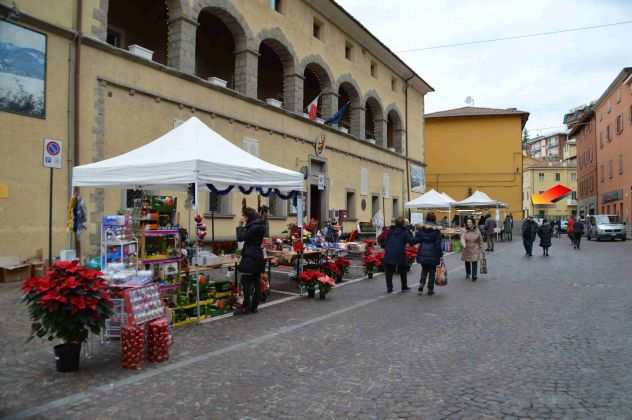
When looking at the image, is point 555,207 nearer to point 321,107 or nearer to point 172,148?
point 321,107

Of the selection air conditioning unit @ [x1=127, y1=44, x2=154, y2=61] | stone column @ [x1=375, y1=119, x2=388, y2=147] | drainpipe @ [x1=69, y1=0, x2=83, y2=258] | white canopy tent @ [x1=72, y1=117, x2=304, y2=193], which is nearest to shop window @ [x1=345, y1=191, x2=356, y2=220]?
stone column @ [x1=375, y1=119, x2=388, y2=147]

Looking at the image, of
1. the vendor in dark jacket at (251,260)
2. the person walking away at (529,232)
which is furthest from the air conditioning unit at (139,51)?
the person walking away at (529,232)

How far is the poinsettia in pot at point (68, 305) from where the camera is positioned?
199 inches

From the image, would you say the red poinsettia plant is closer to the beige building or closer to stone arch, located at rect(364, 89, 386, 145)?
the beige building

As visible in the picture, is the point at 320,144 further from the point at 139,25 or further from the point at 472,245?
the point at 472,245

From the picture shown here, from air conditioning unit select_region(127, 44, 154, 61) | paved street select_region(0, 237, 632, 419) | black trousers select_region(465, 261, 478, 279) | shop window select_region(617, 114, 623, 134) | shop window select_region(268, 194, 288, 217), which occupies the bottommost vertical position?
paved street select_region(0, 237, 632, 419)

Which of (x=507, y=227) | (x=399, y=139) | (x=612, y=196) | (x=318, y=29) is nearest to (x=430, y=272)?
(x=318, y=29)

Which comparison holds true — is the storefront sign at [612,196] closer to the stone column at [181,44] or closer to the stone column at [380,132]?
the stone column at [380,132]

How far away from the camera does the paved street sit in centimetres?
430

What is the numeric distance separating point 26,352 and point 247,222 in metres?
3.64

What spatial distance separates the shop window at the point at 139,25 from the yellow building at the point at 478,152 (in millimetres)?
31716

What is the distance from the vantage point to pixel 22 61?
11.8 meters

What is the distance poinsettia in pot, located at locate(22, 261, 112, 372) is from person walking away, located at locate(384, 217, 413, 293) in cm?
669

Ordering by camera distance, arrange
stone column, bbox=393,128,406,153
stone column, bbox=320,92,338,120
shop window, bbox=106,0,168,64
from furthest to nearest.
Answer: stone column, bbox=393,128,406,153, stone column, bbox=320,92,338,120, shop window, bbox=106,0,168,64
